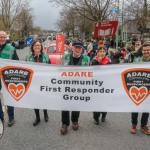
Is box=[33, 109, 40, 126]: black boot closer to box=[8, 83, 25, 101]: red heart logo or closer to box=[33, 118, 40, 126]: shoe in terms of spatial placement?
box=[33, 118, 40, 126]: shoe

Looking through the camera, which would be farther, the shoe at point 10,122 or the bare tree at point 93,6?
the bare tree at point 93,6

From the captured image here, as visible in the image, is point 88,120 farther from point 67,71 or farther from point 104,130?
point 67,71

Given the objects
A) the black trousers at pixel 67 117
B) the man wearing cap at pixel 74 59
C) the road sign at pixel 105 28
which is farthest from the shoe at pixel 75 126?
the road sign at pixel 105 28

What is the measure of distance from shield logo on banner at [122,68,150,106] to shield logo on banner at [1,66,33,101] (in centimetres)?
163

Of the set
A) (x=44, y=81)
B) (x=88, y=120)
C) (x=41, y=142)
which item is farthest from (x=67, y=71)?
(x=88, y=120)

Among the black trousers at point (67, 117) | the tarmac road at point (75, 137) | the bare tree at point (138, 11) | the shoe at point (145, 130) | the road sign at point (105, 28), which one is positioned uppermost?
the bare tree at point (138, 11)

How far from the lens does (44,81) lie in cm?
455

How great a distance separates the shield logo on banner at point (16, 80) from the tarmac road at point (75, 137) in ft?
2.53

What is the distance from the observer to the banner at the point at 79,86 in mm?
4406

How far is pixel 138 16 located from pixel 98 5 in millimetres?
4707

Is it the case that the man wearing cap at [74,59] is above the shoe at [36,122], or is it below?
above

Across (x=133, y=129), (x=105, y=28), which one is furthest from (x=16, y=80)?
Result: (x=105, y=28)

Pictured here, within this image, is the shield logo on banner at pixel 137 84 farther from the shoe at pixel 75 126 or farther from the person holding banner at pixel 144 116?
the shoe at pixel 75 126

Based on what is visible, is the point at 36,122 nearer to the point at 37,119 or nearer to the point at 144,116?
the point at 37,119
